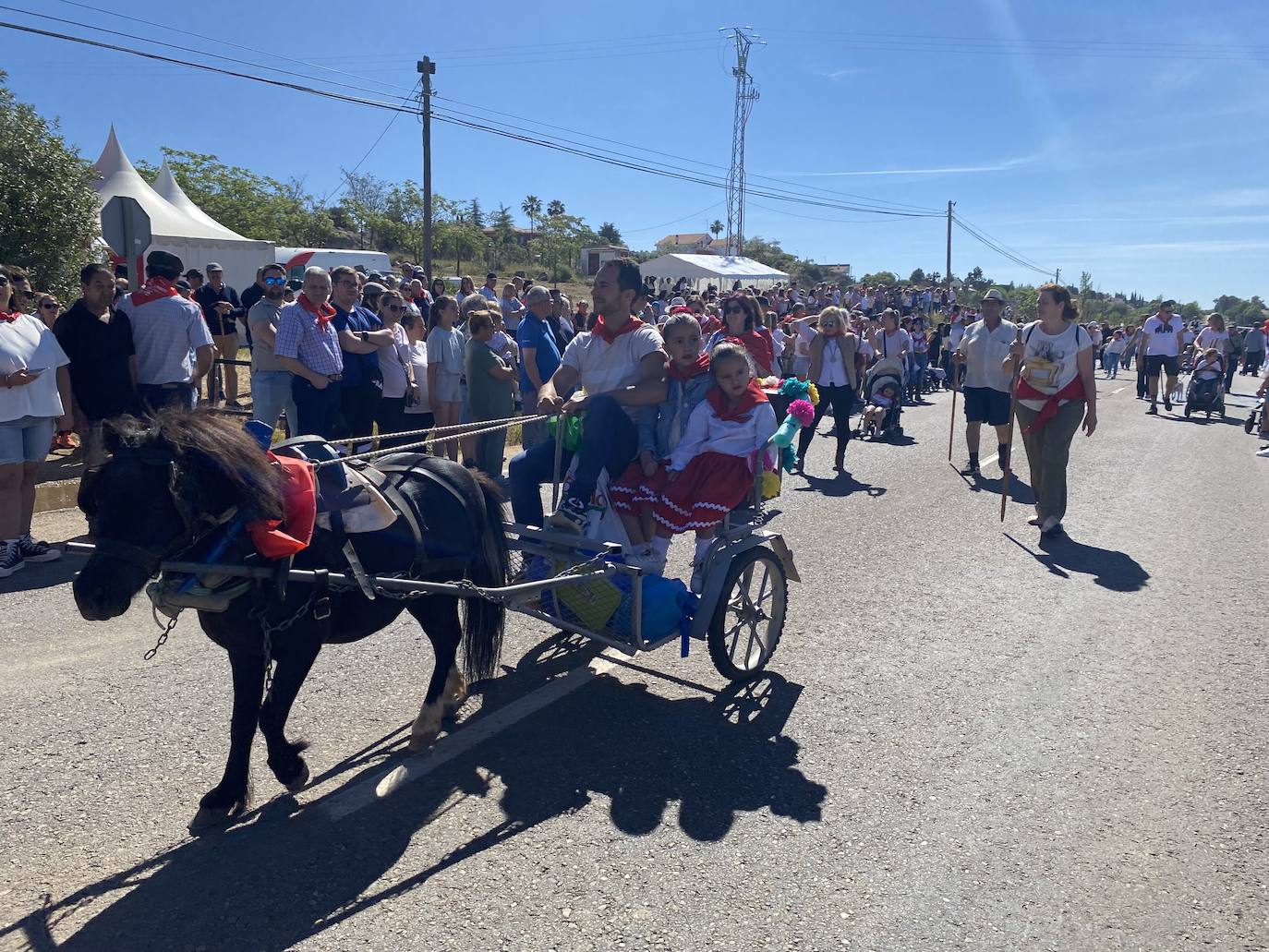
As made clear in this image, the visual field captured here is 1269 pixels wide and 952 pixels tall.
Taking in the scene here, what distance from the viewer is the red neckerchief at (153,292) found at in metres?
7.08

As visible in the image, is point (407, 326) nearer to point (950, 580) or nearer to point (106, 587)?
point (950, 580)

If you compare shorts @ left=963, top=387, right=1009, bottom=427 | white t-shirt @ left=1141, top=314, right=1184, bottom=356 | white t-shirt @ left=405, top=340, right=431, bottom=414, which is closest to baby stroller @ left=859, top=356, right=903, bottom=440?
shorts @ left=963, top=387, right=1009, bottom=427

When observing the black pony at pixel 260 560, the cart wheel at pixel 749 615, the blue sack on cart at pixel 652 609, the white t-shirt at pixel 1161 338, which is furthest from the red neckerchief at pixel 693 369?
the white t-shirt at pixel 1161 338

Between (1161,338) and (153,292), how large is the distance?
18.5 m

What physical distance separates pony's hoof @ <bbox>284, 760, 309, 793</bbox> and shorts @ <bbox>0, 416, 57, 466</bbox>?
13.5ft

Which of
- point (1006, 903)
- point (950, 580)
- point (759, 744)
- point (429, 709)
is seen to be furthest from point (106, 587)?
point (950, 580)

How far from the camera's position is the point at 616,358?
199 inches

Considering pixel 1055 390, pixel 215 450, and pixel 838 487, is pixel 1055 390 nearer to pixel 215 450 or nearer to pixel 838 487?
pixel 838 487

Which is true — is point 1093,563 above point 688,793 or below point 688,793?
above

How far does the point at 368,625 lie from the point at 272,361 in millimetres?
4571

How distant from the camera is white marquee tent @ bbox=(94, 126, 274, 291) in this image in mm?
20688

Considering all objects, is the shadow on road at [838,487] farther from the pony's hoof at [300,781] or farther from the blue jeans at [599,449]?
the pony's hoof at [300,781]

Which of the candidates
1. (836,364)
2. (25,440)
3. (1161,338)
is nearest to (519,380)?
(836,364)

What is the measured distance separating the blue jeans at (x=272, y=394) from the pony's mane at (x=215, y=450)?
471 centimetres
